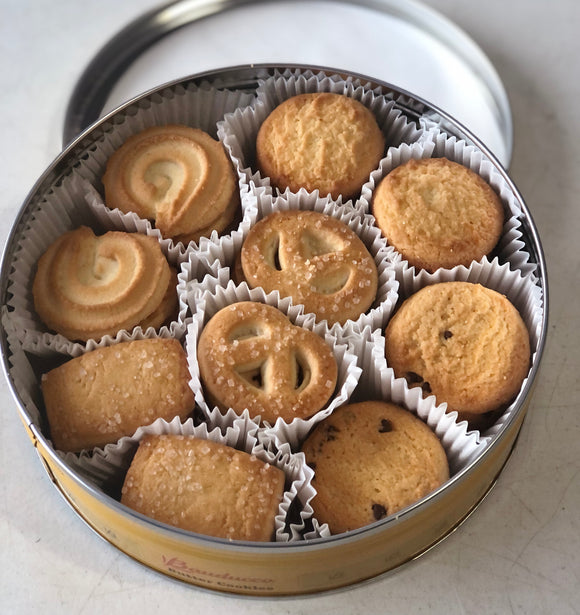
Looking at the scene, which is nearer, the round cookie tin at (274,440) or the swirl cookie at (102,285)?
the round cookie tin at (274,440)

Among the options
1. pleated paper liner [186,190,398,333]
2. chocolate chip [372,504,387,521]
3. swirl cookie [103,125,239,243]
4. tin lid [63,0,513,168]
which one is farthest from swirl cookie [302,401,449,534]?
tin lid [63,0,513,168]

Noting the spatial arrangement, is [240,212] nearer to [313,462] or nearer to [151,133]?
[151,133]

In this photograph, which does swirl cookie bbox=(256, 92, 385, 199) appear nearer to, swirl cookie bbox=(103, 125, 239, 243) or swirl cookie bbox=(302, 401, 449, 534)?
swirl cookie bbox=(103, 125, 239, 243)

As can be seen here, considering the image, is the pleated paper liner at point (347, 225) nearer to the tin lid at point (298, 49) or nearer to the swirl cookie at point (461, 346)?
the swirl cookie at point (461, 346)

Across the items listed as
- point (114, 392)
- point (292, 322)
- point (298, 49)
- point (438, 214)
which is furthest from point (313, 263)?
point (298, 49)

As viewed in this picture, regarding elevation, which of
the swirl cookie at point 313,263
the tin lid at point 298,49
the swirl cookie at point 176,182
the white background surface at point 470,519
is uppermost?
the tin lid at point 298,49

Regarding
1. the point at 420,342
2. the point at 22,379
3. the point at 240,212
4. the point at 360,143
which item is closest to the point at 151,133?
the point at 240,212

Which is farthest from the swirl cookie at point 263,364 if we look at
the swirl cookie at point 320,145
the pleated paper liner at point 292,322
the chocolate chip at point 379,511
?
the swirl cookie at point 320,145
